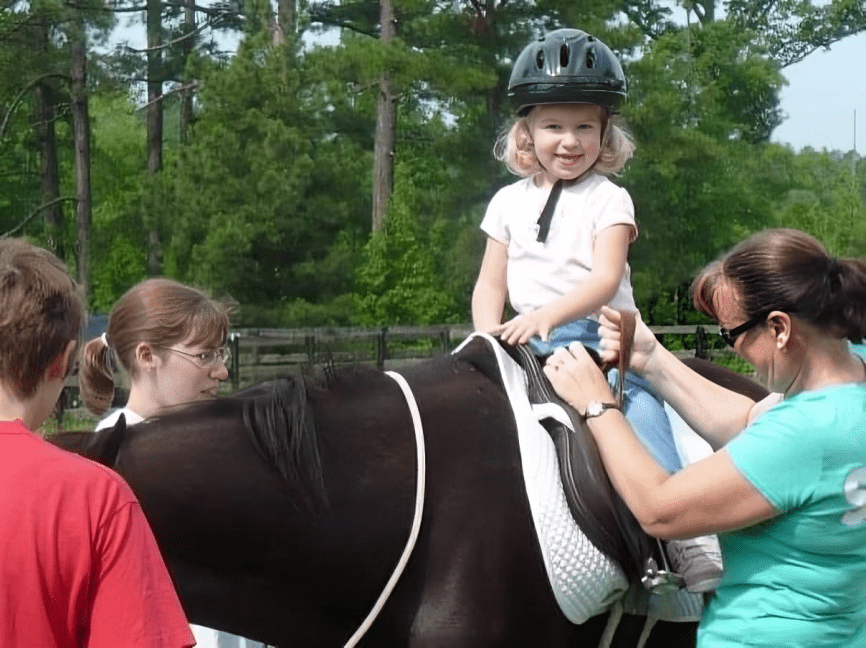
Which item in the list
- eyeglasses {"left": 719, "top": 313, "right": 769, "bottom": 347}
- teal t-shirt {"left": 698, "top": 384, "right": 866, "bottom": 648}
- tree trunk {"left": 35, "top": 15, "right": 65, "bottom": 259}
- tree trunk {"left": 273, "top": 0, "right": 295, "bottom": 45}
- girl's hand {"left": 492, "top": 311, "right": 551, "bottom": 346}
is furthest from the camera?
tree trunk {"left": 35, "top": 15, "right": 65, "bottom": 259}

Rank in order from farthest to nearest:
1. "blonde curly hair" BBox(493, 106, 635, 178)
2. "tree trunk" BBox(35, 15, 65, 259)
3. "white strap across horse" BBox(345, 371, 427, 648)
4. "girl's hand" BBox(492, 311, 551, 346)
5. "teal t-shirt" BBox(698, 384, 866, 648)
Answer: "tree trunk" BBox(35, 15, 65, 259), "blonde curly hair" BBox(493, 106, 635, 178), "girl's hand" BBox(492, 311, 551, 346), "white strap across horse" BBox(345, 371, 427, 648), "teal t-shirt" BBox(698, 384, 866, 648)

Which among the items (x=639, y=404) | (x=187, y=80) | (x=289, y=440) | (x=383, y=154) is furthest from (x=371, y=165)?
(x=289, y=440)

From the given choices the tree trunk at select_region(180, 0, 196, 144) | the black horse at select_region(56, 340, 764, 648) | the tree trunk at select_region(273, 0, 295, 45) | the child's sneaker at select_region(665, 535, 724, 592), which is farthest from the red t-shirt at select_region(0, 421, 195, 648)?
the tree trunk at select_region(180, 0, 196, 144)

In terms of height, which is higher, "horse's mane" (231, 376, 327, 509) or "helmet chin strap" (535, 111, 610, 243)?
"helmet chin strap" (535, 111, 610, 243)

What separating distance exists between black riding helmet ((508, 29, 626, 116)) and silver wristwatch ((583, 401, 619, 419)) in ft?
3.88

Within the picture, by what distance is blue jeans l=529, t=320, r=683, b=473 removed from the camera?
3.23 m

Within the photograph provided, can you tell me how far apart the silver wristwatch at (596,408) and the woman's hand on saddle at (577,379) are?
0.01 meters

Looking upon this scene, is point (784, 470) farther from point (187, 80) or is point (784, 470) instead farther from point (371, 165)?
point (187, 80)

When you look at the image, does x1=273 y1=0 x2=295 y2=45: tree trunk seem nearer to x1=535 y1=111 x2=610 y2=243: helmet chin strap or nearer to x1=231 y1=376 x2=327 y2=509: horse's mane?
x1=535 y1=111 x2=610 y2=243: helmet chin strap

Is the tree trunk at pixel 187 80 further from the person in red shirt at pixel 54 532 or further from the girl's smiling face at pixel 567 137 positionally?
the person in red shirt at pixel 54 532

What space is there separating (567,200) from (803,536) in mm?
1410

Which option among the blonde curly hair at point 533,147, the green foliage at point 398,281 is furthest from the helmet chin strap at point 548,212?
the green foliage at point 398,281

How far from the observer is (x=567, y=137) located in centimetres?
360

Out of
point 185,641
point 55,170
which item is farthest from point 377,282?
point 185,641
